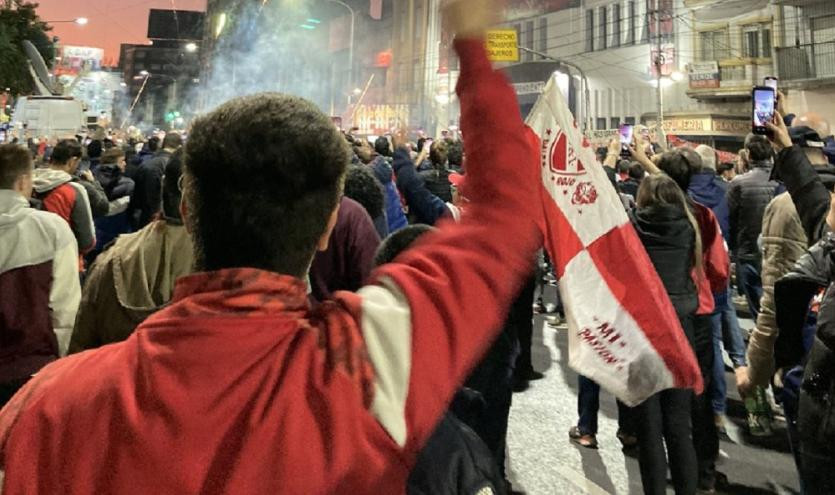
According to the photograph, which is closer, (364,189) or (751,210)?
(364,189)

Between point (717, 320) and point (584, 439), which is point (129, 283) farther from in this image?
point (717, 320)

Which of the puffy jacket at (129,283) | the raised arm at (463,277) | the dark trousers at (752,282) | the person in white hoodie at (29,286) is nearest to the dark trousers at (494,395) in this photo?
the puffy jacket at (129,283)

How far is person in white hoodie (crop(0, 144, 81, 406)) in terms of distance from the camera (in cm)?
310

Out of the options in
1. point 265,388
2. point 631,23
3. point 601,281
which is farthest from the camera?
point 631,23

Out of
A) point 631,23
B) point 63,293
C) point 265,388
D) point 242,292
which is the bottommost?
point 63,293

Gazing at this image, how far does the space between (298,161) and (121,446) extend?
0.47 meters

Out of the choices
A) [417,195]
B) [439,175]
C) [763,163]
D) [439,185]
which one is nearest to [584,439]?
[417,195]

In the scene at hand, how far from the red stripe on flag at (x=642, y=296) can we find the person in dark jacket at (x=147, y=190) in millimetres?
4754

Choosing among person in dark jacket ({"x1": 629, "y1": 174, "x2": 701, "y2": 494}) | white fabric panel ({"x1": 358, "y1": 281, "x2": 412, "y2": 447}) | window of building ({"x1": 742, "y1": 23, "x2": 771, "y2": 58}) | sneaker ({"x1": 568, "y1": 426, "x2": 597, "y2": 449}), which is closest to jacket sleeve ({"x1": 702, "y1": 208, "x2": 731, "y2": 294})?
person in dark jacket ({"x1": 629, "y1": 174, "x2": 701, "y2": 494})

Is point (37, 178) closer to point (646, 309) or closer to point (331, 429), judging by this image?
point (646, 309)

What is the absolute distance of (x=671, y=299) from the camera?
393 cm

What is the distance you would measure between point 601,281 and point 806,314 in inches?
34.7

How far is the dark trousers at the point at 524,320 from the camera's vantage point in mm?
4146

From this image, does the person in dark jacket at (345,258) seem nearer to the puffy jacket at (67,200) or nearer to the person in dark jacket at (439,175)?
the puffy jacket at (67,200)
